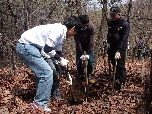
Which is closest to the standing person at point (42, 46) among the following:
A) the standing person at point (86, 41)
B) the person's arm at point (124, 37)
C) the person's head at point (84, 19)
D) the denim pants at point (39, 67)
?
the denim pants at point (39, 67)

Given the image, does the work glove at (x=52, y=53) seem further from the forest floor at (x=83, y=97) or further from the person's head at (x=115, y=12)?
the person's head at (x=115, y=12)

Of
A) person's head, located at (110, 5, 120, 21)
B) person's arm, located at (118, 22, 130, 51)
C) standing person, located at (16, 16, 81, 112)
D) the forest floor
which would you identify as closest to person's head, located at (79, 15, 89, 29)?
person's head, located at (110, 5, 120, 21)

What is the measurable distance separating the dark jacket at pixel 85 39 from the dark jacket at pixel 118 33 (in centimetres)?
82

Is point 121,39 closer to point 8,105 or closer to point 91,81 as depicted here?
point 91,81

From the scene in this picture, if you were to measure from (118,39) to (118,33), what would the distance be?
0.15m

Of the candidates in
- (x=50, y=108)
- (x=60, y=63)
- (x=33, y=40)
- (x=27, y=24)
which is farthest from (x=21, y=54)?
(x=27, y=24)

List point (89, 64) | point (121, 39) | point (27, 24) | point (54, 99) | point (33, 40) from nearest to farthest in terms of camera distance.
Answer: point (33, 40) → point (54, 99) → point (121, 39) → point (89, 64) → point (27, 24)

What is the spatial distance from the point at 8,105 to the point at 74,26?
2235mm

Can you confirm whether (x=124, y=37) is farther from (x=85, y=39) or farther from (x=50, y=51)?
(x=50, y=51)

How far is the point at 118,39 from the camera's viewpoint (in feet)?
22.7

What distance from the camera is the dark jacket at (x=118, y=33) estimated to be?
677cm

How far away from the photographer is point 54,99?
613 centimetres

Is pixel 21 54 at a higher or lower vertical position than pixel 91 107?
higher

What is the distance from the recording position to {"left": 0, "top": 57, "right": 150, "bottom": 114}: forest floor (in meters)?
5.51
